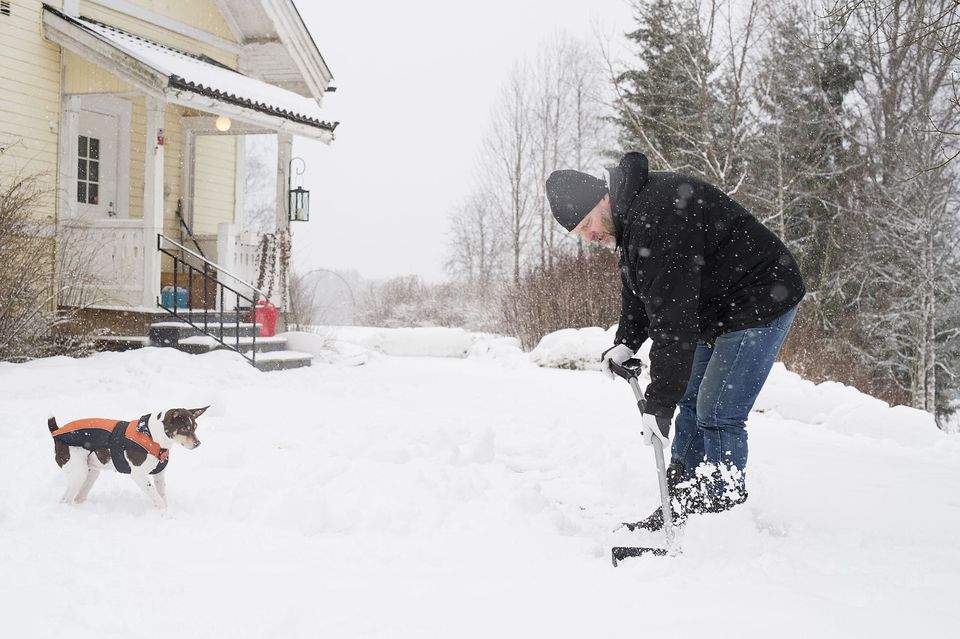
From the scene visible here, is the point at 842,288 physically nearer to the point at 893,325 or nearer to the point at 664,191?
the point at 893,325

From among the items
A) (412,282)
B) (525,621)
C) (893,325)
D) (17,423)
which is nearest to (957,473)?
(525,621)

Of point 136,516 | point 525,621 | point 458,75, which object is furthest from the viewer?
point 458,75

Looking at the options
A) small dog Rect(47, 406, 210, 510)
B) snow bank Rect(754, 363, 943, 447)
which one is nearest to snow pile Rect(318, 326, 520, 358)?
snow bank Rect(754, 363, 943, 447)

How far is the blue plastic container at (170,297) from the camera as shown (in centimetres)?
959

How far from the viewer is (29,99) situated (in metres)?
8.98

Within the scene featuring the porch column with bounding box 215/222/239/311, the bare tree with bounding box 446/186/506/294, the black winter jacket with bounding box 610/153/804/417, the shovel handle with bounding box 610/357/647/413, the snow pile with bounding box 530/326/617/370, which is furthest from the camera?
the bare tree with bounding box 446/186/506/294

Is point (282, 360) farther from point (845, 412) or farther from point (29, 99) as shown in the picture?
point (845, 412)

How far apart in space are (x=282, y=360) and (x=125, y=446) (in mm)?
6079

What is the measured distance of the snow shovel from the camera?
9.30ft

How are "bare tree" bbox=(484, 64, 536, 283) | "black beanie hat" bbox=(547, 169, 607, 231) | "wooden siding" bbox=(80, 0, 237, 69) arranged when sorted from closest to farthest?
"black beanie hat" bbox=(547, 169, 607, 231), "wooden siding" bbox=(80, 0, 237, 69), "bare tree" bbox=(484, 64, 536, 283)

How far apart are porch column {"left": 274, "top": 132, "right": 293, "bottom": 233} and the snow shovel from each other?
853cm

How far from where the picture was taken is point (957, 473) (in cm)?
472

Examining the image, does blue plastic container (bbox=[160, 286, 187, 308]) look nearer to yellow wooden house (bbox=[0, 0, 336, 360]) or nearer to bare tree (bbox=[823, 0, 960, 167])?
yellow wooden house (bbox=[0, 0, 336, 360])

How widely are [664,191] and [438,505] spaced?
6.04 ft
